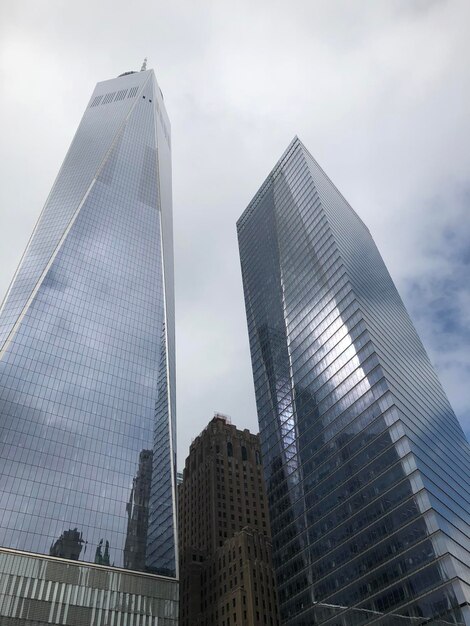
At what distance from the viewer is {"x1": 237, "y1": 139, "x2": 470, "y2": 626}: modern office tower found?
229ft

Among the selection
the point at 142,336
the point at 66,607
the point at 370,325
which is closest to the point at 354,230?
the point at 370,325

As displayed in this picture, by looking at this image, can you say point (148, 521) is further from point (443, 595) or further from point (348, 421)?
point (443, 595)

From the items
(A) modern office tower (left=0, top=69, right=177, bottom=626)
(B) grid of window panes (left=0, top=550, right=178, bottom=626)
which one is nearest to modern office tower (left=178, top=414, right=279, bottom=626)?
(A) modern office tower (left=0, top=69, right=177, bottom=626)

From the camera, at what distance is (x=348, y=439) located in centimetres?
8838

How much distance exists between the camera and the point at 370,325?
9850 centimetres

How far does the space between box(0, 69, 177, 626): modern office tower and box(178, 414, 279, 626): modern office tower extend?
32987 millimetres

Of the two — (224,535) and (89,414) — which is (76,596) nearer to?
(89,414)

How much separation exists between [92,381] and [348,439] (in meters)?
45.8

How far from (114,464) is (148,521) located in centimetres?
1070

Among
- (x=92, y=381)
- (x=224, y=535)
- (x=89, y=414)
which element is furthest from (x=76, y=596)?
(x=224, y=535)

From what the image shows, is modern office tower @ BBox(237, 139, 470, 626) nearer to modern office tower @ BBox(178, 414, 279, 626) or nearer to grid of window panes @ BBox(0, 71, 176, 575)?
grid of window panes @ BBox(0, 71, 176, 575)

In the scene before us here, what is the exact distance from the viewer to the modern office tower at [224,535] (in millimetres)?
113938

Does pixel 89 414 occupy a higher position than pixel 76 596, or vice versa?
pixel 89 414

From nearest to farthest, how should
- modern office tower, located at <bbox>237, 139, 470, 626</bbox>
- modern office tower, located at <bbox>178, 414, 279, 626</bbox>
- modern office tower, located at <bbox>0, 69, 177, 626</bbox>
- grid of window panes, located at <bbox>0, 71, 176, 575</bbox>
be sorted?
modern office tower, located at <bbox>237, 139, 470, 626</bbox>, modern office tower, located at <bbox>0, 69, 177, 626</bbox>, grid of window panes, located at <bbox>0, 71, 176, 575</bbox>, modern office tower, located at <bbox>178, 414, 279, 626</bbox>
